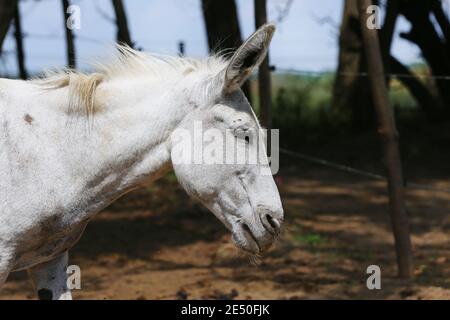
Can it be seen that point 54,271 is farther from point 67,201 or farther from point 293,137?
point 293,137

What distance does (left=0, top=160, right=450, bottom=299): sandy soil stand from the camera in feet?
20.8

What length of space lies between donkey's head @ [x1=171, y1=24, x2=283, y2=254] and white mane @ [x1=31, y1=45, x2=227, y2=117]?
0.21 meters

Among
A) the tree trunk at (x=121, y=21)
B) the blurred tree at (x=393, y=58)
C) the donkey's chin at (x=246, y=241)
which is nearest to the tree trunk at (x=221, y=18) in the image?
the blurred tree at (x=393, y=58)

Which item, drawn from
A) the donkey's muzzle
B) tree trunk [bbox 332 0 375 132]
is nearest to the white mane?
the donkey's muzzle

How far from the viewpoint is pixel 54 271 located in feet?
12.5

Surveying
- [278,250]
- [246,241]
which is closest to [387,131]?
[278,250]

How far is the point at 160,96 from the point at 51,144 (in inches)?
21.6

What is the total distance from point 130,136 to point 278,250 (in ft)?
13.5

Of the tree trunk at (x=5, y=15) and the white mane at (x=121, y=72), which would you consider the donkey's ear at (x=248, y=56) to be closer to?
the white mane at (x=121, y=72)

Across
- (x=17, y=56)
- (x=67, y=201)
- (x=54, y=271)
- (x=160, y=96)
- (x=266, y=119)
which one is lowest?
(x=54, y=271)

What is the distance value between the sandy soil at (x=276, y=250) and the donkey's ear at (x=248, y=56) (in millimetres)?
2957

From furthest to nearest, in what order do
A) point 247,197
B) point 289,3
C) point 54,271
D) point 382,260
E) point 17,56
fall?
point 17,56
point 289,3
point 382,260
point 54,271
point 247,197

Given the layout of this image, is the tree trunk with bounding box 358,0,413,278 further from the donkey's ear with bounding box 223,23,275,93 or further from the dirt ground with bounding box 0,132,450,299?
the donkey's ear with bounding box 223,23,275,93

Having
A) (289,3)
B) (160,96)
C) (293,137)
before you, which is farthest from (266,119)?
(293,137)
